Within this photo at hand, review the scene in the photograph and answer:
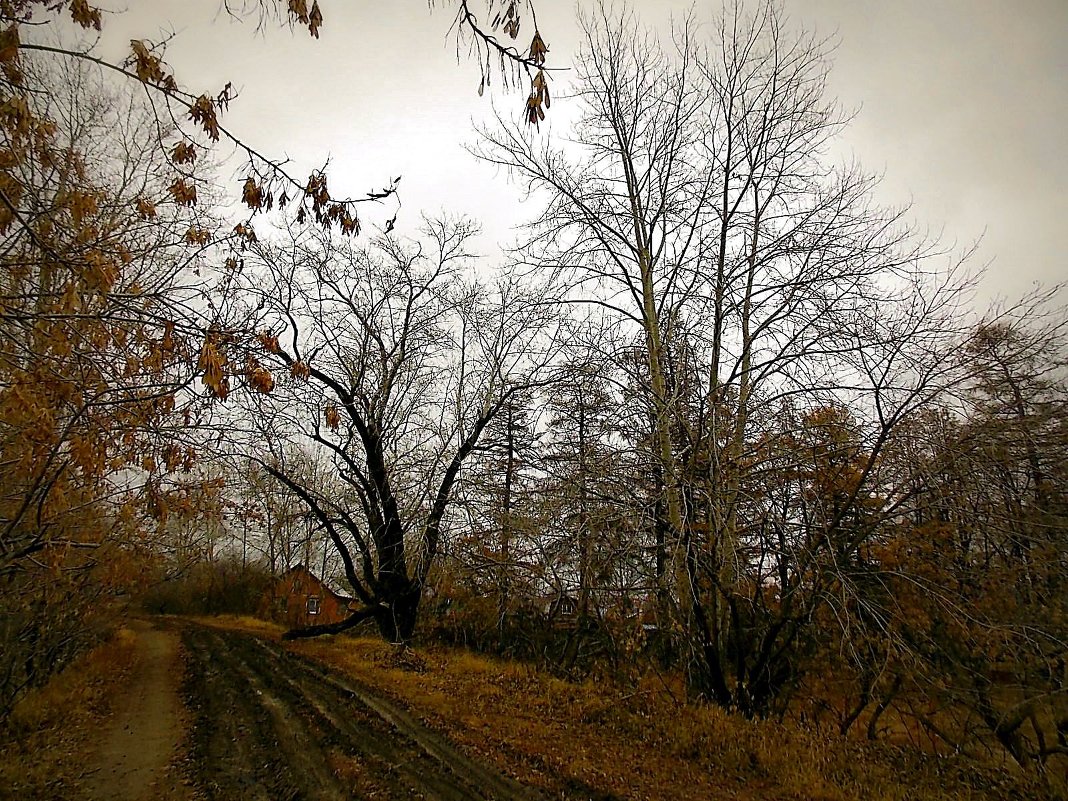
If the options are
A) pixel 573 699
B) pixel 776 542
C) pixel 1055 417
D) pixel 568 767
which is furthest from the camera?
pixel 573 699

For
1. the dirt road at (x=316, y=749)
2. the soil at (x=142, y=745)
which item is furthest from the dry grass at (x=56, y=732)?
the dirt road at (x=316, y=749)

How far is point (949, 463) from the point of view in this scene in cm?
608

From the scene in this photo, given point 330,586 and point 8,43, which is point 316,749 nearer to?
point 8,43

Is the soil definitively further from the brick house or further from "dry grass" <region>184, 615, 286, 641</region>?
the brick house

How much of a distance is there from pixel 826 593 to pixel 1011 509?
81.0 inches

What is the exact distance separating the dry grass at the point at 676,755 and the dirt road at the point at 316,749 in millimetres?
508

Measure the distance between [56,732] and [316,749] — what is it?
4.04m

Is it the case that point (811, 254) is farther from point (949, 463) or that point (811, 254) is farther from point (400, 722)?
point (400, 722)

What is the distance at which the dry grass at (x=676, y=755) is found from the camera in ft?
18.5

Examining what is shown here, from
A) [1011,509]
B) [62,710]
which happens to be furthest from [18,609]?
[1011,509]

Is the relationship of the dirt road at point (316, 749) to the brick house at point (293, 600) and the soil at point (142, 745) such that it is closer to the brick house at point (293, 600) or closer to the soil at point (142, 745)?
the soil at point (142, 745)

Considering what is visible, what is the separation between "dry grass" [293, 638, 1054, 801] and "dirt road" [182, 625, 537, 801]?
1.67 feet

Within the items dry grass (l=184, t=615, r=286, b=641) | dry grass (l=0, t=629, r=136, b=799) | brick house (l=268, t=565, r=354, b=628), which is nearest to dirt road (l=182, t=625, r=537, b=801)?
dry grass (l=0, t=629, r=136, b=799)

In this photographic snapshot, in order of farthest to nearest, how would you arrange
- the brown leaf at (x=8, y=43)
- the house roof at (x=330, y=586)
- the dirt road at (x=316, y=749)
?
the house roof at (x=330, y=586) < the dirt road at (x=316, y=749) < the brown leaf at (x=8, y=43)
